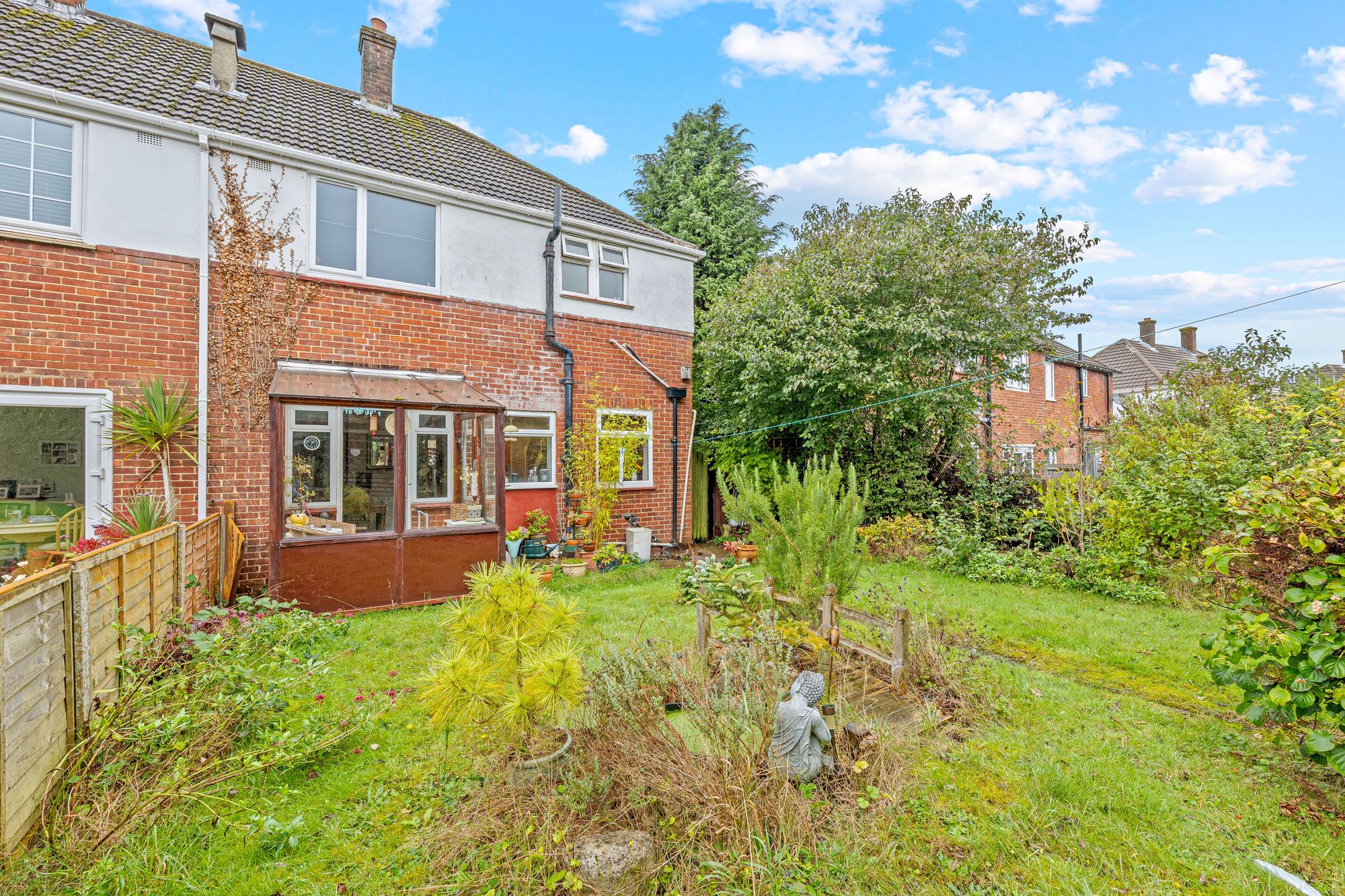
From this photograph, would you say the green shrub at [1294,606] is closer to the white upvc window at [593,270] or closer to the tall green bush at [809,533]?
the tall green bush at [809,533]

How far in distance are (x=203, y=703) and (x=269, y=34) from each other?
12.0 meters

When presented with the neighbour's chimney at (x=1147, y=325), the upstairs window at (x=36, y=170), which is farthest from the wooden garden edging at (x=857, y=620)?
the neighbour's chimney at (x=1147, y=325)

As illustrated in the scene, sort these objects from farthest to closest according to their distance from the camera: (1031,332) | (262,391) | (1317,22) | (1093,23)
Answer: (1031,332)
(1093,23)
(1317,22)
(262,391)

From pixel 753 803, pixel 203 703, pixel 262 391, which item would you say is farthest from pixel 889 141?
pixel 203 703

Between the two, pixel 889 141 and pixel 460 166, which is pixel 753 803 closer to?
pixel 460 166

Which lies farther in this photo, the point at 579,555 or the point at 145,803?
the point at 579,555

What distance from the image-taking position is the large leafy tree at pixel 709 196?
833 inches

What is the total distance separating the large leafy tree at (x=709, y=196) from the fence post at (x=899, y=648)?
1643cm

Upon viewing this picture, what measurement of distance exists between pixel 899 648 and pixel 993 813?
1.51 meters

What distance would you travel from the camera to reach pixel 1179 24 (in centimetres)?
912

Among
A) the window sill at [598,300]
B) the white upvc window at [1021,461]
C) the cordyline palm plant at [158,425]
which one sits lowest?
the white upvc window at [1021,461]

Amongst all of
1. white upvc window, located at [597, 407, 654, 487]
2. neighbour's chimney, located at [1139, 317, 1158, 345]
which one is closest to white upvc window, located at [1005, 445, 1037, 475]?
white upvc window, located at [597, 407, 654, 487]

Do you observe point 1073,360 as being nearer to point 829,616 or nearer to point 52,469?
point 829,616

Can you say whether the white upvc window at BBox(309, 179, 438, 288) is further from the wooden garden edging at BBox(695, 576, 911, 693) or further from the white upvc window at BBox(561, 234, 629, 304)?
the wooden garden edging at BBox(695, 576, 911, 693)
